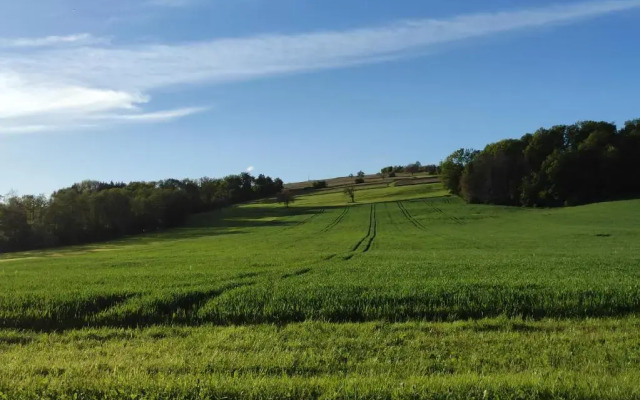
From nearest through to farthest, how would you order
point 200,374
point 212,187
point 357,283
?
point 200,374
point 357,283
point 212,187

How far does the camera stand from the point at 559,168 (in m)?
87.9

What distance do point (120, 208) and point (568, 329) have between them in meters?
101

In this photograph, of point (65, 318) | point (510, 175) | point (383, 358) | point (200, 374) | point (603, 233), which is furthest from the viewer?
point (510, 175)

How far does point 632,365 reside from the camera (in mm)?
7594

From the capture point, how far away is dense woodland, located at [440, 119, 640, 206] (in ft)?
288

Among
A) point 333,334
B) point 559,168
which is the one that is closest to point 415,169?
point 559,168

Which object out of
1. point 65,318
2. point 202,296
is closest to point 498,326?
point 202,296

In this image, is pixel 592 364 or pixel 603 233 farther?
pixel 603 233

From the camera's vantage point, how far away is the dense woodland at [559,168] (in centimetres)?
8788

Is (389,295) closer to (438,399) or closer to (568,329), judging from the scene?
(568,329)

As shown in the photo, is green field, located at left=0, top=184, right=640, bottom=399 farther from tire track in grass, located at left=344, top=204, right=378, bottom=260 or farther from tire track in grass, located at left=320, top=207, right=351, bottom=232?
tire track in grass, located at left=320, top=207, right=351, bottom=232

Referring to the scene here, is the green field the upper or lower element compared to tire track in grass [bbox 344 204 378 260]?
upper

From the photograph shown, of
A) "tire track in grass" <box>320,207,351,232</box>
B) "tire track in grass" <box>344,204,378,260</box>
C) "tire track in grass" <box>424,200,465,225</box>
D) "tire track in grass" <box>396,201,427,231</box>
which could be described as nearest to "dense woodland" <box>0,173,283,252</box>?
"tire track in grass" <box>320,207,351,232</box>

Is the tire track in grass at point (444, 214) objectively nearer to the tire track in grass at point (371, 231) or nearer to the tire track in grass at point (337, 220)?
the tire track in grass at point (371, 231)
